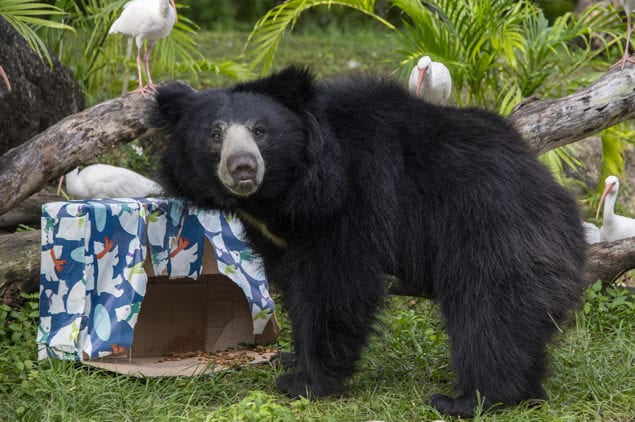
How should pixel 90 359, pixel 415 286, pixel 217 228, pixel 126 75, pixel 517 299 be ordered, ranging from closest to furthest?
pixel 517 299 < pixel 415 286 < pixel 90 359 < pixel 217 228 < pixel 126 75

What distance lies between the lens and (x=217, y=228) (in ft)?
13.4

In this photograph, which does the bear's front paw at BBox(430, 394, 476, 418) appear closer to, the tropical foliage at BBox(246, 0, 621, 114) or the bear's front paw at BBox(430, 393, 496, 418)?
the bear's front paw at BBox(430, 393, 496, 418)

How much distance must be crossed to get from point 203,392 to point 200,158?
3.26 ft

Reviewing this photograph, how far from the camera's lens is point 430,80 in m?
5.50

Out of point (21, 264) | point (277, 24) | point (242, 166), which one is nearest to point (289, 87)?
point (242, 166)

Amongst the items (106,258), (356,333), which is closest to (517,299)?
(356,333)

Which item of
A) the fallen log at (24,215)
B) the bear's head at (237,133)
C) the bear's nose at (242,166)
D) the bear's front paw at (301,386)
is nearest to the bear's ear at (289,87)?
the bear's head at (237,133)

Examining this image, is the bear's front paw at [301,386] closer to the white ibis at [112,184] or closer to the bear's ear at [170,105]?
the bear's ear at [170,105]

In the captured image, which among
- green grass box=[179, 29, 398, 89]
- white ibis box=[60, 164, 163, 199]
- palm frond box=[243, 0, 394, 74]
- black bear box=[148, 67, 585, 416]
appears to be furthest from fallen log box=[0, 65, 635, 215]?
green grass box=[179, 29, 398, 89]

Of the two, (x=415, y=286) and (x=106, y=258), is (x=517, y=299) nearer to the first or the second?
(x=415, y=286)

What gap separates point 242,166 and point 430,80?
9.02 feet

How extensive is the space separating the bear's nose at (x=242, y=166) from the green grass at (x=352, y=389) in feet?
2.54

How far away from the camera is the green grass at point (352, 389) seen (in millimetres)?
3125

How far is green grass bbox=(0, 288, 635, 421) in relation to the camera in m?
3.12
